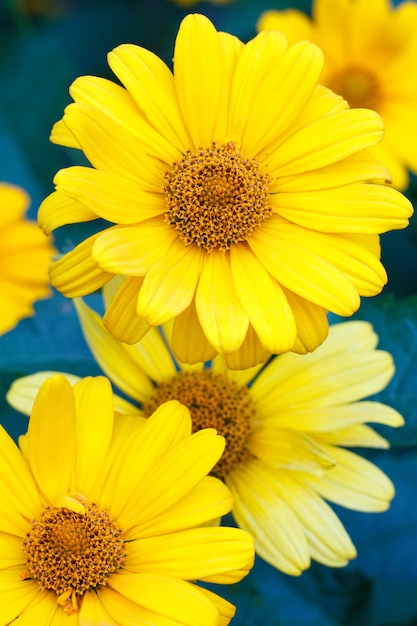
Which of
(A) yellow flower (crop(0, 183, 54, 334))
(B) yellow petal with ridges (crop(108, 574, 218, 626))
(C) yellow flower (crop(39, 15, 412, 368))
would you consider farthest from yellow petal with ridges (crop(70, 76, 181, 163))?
(A) yellow flower (crop(0, 183, 54, 334))

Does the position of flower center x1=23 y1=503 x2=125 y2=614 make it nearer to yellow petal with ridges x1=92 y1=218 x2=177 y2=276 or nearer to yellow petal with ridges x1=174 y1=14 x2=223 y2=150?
yellow petal with ridges x1=92 y1=218 x2=177 y2=276

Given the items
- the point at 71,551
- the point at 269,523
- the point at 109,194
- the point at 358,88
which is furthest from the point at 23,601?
the point at 358,88

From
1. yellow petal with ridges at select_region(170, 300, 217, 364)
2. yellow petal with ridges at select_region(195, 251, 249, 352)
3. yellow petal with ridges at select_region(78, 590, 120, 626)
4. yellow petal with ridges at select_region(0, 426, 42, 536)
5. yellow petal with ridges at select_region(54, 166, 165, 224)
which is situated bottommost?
yellow petal with ridges at select_region(78, 590, 120, 626)

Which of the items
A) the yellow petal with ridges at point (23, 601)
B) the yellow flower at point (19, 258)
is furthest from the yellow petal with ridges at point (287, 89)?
the yellow flower at point (19, 258)

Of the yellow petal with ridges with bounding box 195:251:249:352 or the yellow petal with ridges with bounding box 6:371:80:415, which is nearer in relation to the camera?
the yellow petal with ridges with bounding box 195:251:249:352

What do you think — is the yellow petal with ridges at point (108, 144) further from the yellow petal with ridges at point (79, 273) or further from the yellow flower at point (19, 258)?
the yellow flower at point (19, 258)

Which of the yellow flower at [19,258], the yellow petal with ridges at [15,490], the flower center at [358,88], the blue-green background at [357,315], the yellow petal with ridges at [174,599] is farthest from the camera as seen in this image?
the flower center at [358,88]
